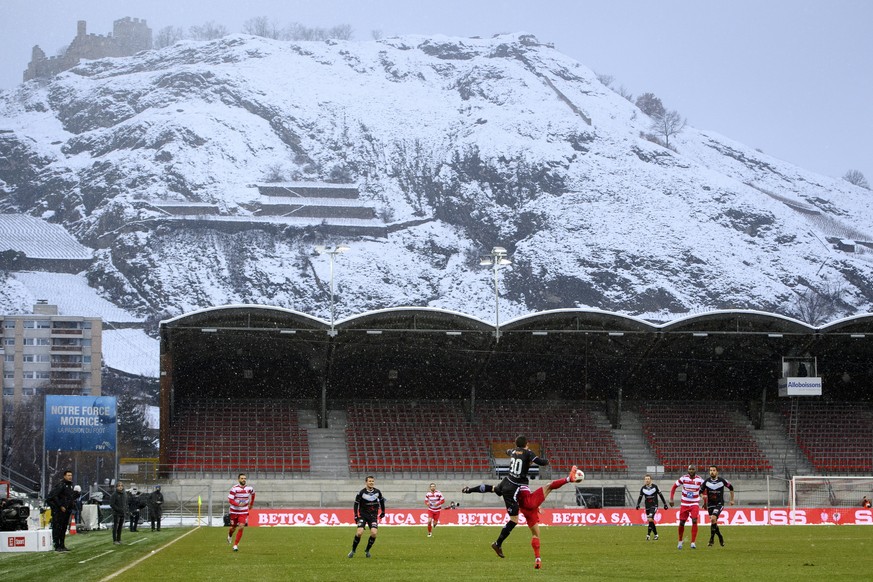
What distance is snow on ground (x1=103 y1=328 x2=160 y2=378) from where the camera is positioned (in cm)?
17150

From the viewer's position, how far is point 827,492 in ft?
168

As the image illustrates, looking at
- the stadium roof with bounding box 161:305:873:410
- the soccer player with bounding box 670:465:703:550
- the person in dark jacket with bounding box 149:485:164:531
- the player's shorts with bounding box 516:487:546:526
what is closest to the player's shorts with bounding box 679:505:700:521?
the soccer player with bounding box 670:465:703:550

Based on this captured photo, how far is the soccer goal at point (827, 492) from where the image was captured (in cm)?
5109

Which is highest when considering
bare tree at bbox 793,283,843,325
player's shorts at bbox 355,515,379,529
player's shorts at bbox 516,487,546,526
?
bare tree at bbox 793,283,843,325

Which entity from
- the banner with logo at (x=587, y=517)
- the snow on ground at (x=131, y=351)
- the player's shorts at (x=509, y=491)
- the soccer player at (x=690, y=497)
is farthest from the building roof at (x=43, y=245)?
the player's shorts at (x=509, y=491)

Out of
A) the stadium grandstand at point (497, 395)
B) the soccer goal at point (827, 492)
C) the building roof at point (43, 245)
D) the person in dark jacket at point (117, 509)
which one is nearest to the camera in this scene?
the person in dark jacket at point (117, 509)

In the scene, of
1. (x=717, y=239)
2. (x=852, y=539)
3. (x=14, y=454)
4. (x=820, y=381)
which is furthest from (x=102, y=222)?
(x=852, y=539)

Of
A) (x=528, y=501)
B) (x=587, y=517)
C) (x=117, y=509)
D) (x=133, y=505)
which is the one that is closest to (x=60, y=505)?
(x=117, y=509)

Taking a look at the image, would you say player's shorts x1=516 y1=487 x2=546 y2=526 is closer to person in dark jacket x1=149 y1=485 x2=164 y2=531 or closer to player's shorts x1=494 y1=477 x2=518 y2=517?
player's shorts x1=494 y1=477 x2=518 y2=517

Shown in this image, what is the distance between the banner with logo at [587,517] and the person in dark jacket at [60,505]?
17.6 metres

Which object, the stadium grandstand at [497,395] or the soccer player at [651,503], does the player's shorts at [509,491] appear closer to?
the soccer player at [651,503]

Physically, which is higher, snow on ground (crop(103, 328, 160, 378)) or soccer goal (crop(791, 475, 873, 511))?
snow on ground (crop(103, 328, 160, 378))

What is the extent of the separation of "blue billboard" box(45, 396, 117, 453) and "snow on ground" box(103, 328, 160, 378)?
128 m

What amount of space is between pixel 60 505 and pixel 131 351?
512 feet
